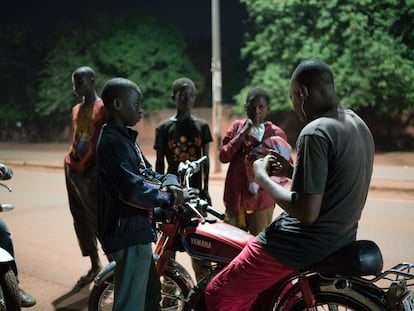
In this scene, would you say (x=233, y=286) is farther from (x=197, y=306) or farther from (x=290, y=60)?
(x=290, y=60)

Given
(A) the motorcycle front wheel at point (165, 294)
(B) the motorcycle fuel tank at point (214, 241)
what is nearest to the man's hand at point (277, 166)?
(B) the motorcycle fuel tank at point (214, 241)

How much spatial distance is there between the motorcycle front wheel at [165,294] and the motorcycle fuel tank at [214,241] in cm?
41

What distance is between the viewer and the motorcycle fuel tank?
266cm

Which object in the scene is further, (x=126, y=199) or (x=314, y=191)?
(x=126, y=199)

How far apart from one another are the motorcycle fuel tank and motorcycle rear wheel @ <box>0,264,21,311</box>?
1235mm

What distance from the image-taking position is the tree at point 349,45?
1640 cm

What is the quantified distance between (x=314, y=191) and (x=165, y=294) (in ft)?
5.22

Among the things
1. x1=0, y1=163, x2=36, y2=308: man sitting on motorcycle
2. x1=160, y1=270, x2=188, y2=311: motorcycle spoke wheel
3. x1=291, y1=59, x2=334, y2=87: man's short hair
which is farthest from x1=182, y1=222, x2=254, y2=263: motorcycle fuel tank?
x1=0, y1=163, x2=36, y2=308: man sitting on motorcycle

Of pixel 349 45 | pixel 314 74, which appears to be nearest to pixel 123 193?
pixel 314 74

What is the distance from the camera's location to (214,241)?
2711 millimetres

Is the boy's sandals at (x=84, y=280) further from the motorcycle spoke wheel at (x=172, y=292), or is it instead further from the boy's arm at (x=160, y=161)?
the motorcycle spoke wheel at (x=172, y=292)

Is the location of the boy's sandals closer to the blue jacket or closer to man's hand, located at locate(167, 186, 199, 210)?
the blue jacket

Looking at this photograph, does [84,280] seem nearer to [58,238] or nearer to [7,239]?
[7,239]

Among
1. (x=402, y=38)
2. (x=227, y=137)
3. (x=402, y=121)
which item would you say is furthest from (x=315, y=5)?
(x=227, y=137)
